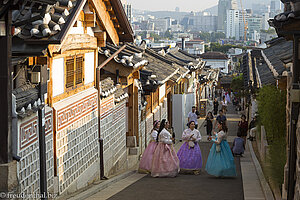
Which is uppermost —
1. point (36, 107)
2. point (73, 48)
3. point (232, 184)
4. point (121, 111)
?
point (73, 48)

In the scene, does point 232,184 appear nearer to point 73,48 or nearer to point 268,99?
point 268,99

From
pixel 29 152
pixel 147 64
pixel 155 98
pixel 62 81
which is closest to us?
pixel 29 152

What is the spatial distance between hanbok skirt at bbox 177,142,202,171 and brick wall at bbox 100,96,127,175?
2.05 m

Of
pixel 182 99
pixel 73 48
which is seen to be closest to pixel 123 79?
pixel 73 48

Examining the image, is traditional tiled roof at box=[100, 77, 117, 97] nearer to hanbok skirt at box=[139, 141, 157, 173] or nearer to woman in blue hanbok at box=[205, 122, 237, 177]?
hanbok skirt at box=[139, 141, 157, 173]

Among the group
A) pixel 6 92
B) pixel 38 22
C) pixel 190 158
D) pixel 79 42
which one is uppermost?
pixel 38 22

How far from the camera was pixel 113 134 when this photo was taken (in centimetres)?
1686

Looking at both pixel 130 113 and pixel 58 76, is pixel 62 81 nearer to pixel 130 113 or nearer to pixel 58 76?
pixel 58 76

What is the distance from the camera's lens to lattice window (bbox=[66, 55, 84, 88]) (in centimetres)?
1233

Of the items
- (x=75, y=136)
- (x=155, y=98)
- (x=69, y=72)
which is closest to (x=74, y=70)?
(x=69, y=72)

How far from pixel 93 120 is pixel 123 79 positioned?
4720 millimetres

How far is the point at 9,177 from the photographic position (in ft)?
25.2

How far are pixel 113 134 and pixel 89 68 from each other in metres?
3.10

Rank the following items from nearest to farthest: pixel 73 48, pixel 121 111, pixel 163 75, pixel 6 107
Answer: pixel 6 107, pixel 73 48, pixel 121 111, pixel 163 75
